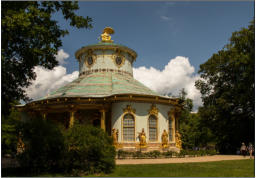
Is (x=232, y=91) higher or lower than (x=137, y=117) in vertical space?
higher

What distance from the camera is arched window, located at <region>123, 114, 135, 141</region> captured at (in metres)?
22.0

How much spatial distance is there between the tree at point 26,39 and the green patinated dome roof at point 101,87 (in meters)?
10.6

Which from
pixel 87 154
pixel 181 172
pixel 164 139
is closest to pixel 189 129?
pixel 164 139

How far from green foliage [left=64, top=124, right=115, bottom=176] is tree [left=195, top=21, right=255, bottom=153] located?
16631 mm

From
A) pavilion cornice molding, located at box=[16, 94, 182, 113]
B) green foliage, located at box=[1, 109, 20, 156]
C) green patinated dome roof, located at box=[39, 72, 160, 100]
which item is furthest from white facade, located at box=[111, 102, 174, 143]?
green foliage, located at box=[1, 109, 20, 156]

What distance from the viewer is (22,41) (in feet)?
37.0

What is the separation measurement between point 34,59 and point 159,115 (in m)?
14.4

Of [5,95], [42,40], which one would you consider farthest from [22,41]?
[5,95]

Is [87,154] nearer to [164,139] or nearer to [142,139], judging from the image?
[142,139]

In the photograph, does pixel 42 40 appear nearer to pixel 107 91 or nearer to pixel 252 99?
pixel 107 91

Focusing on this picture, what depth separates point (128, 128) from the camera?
22.1 m

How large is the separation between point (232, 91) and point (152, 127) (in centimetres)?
928

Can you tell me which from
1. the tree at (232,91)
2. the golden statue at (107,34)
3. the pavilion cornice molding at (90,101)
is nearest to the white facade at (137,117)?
the pavilion cornice molding at (90,101)

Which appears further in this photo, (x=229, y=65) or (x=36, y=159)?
(x=229, y=65)
